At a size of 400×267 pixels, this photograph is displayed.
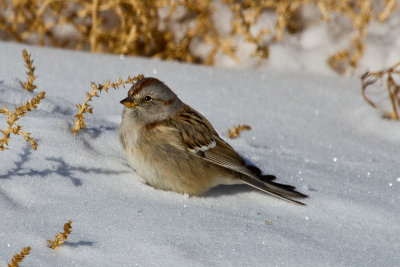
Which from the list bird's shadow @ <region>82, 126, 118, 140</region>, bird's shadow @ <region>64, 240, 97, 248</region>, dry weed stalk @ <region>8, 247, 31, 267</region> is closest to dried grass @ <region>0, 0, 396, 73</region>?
bird's shadow @ <region>82, 126, 118, 140</region>

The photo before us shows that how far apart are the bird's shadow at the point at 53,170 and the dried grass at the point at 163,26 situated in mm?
2868

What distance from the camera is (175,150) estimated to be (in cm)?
338

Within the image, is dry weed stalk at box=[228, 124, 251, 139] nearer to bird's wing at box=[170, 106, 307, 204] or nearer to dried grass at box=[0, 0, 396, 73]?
bird's wing at box=[170, 106, 307, 204]

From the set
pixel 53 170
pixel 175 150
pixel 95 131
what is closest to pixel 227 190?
pixel 175 150

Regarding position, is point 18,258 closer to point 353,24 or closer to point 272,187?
point 272,187

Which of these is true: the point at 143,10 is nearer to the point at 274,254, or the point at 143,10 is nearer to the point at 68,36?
the point at 68,36

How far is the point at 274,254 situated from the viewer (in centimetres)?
271

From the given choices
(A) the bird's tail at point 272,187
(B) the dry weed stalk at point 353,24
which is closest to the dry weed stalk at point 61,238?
(A) the bird's tail at point 272,187

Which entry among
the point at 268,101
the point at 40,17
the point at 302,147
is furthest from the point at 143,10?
the point at 302,147

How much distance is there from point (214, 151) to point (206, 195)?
0.27 meters

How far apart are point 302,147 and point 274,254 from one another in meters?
1.80

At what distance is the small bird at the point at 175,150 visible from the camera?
10.9 ft

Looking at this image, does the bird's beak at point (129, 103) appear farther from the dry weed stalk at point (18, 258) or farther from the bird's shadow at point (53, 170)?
the dry weed stalk at point (18, 258)

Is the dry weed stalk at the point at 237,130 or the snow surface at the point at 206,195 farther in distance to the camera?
the dry weed stalk at the point at 237,130
